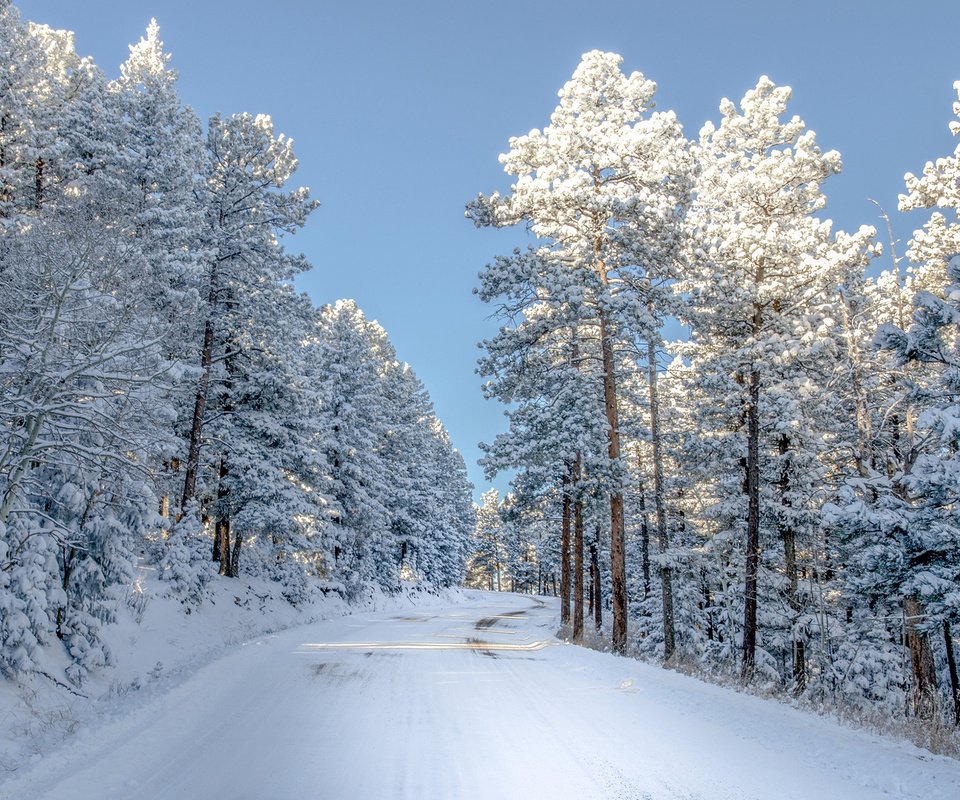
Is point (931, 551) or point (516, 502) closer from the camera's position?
point (931, 551)

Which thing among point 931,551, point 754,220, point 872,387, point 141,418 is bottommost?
point 931,551

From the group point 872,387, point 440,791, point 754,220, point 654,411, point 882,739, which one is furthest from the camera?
point 654,411

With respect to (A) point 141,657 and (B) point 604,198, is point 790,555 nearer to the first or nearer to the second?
(B) point 604,198

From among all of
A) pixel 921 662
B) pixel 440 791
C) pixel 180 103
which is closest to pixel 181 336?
pixel 180 103

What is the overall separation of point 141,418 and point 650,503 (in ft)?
76.7

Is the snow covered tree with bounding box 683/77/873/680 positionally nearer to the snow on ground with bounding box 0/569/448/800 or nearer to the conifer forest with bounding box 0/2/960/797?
the conifer forest with bounding box 0/2/960/797

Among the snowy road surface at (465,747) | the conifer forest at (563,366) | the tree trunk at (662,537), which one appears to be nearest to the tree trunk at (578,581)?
the conifer forest at (563,366)

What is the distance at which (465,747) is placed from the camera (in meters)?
6.20

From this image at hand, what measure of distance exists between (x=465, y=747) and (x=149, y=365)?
9034 mm

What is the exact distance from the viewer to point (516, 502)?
27250mm

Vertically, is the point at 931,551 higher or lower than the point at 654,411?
lower

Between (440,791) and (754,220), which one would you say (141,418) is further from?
(754,220)

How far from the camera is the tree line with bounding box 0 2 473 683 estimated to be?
9.71 meters

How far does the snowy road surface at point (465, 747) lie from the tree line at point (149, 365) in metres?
3.74
